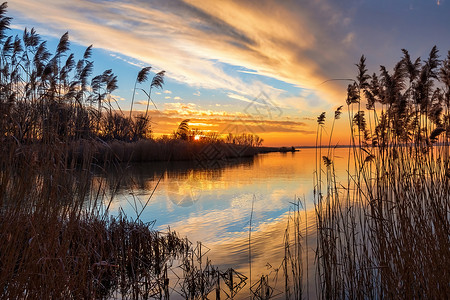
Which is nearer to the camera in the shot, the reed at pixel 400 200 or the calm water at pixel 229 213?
the reed at pixel 400 200

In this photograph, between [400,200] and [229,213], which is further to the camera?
[229,213]

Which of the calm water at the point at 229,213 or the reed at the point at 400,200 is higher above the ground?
the reed at the point at 400,200

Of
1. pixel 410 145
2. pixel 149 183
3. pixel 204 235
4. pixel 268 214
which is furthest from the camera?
pixel 149 183

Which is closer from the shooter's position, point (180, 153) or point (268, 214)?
point (268, 214)

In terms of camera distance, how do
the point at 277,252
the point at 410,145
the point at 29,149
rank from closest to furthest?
the point at 29,149
the point at 410,145
the point at 277,252

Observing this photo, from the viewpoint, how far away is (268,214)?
813 centimetres

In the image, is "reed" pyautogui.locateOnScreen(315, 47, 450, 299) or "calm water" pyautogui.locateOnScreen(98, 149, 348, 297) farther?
"calm water" pyautogui.locateOnScreen(98, 149, 348, 297)

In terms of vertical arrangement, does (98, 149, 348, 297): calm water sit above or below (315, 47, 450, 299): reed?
below

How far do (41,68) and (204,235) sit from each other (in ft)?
13.9

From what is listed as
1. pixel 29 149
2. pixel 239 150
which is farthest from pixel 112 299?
pixel 239 150

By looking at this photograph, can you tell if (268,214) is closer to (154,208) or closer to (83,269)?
(154,208)

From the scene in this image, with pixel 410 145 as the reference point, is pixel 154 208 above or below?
below

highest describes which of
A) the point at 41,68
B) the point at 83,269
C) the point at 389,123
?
the point at 41,68

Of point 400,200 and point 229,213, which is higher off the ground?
point 400,200
